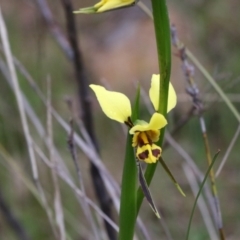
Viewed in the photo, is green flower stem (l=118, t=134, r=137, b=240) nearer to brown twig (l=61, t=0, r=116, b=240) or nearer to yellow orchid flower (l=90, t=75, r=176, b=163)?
yellow orchid flower (l=90, t=75, r=176, b=163)

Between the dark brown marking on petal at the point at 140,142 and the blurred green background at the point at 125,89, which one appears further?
the blurred green background at the point at 125,89

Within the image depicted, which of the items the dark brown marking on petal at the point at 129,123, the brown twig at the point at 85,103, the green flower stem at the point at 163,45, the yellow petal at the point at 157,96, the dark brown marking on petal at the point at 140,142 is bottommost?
the brown twig at the point at 85,103

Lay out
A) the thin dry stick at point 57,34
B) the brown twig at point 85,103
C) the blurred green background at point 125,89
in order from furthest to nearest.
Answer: the blurred green background at point 125,89 → the thin dry stick at point 57,34 → the brown twig at point 85,103

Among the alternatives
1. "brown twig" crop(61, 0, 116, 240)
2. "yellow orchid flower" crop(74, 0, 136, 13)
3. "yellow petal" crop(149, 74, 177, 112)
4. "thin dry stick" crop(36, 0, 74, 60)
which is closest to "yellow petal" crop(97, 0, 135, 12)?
"yellow orchid flower" crop(74, 0, 136, 13)

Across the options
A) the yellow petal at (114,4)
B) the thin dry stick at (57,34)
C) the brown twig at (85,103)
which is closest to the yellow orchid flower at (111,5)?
the yellow petal at (114,4)

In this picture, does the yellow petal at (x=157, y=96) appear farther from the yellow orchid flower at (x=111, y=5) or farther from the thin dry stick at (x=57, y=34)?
the thin dry stick at (x=57, y=34)

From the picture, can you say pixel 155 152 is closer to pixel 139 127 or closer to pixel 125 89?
pixel 139 127

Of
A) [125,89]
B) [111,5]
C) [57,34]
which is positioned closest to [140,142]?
[111,5]

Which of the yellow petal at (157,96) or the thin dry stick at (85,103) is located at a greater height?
the yellow petal at (157,96)
